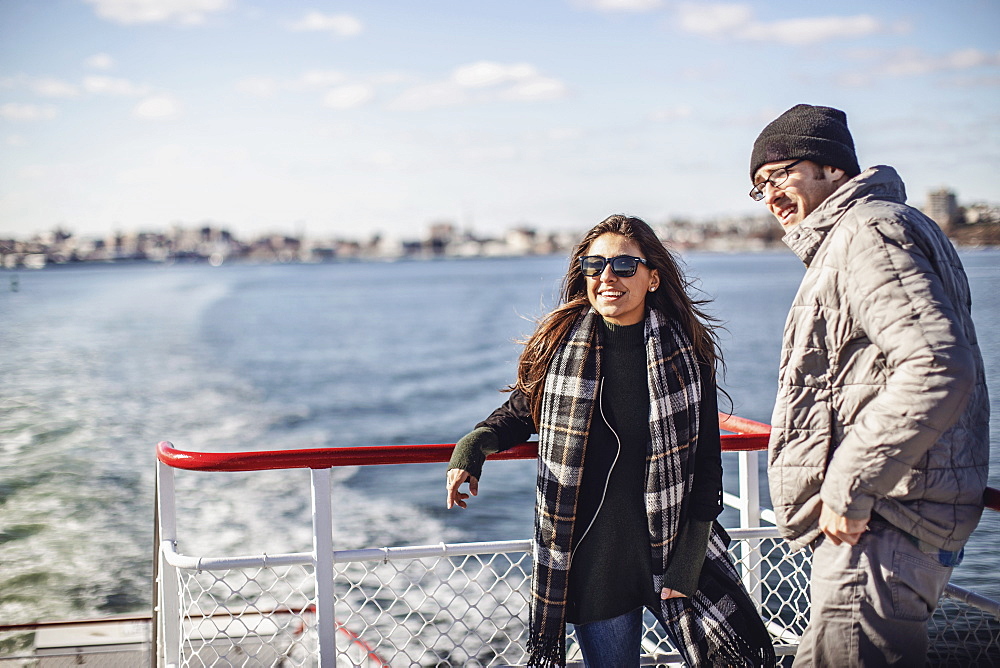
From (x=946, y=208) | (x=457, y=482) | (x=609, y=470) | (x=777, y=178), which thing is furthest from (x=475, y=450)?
(x=946, y=208)

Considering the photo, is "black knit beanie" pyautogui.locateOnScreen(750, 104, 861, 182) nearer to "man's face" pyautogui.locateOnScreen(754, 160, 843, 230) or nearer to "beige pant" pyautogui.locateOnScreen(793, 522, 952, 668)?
"man's face" pyautogui.locateOnScreen(754, 160, 843, 230)

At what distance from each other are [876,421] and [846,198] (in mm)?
474

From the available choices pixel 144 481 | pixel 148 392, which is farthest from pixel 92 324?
pixel 144 481

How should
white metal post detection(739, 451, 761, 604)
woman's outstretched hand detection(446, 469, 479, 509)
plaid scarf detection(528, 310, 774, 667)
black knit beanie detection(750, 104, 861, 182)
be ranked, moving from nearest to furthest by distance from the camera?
black knit beanie detection(750, 104, 861, 182) < plaid scarf detection(528, 310, 774, 667) < woman's outstretched hand detection(446, 469, 479, 509) < white metal post detection(739, 451, 761, 604)

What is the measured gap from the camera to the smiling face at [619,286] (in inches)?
85.0

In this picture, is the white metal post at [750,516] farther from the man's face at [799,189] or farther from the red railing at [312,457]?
the man's face at [799,189]

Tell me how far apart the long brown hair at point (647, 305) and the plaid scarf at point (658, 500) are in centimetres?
6

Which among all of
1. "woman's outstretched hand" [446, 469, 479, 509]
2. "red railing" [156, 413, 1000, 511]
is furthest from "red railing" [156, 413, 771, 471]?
"woman's outstretched hand" [446, 469, 479, 509]

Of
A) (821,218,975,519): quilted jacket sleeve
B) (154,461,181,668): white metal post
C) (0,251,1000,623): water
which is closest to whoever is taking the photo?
(821,218,975,519): quilted jacket sleeve

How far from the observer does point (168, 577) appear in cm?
250

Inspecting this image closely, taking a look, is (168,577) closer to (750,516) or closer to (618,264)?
(618,264)

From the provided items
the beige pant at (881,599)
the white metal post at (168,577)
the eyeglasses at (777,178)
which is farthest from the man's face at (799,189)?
the white metal post at (168,577)

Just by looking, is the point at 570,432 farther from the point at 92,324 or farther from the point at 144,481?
the point at 92,324

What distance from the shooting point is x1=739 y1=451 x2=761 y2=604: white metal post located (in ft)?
9.02
